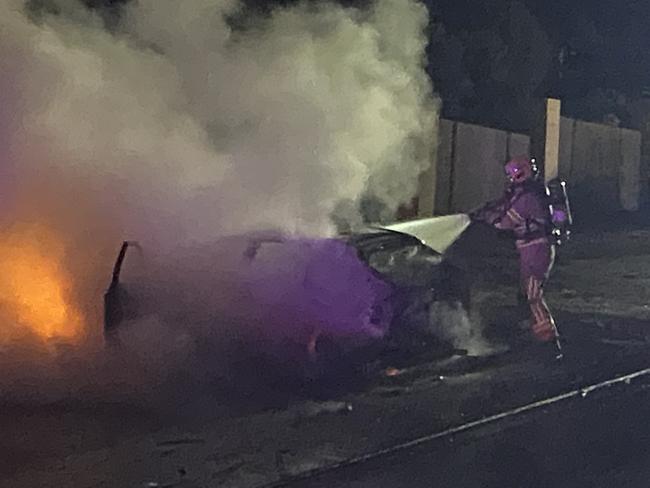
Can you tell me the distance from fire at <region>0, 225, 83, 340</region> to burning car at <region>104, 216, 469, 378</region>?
0.41 m

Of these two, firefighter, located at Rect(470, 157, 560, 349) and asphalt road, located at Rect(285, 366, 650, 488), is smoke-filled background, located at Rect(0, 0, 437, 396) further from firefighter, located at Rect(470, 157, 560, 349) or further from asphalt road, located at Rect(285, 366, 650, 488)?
asphalt road, located at Rect(285, 366, 650, 488)

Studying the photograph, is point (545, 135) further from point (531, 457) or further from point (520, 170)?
point (531, 457)

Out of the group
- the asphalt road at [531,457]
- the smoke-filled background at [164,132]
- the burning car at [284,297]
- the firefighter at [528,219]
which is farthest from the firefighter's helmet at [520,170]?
the asphalt road at [531,457]

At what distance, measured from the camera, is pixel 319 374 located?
9.20m

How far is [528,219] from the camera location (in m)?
10.5

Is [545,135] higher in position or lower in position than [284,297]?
higher

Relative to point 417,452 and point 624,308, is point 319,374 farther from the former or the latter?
point 624,308

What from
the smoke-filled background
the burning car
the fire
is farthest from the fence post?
the fire

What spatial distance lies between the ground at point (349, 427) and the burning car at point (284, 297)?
0.43 meters

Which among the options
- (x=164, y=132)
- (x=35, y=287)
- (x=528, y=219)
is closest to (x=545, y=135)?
(x=528, y=219)

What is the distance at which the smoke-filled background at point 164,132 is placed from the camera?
8.99 meters

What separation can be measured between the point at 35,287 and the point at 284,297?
1.82m

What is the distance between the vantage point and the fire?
8922 millimetres

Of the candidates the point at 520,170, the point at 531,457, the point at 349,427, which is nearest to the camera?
the point at 531,457
